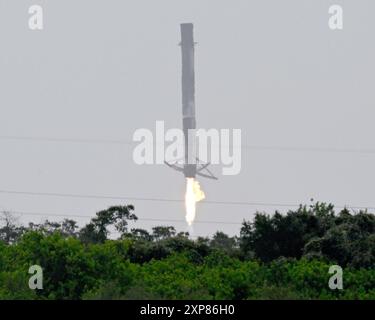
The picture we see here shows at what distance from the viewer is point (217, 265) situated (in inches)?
4852

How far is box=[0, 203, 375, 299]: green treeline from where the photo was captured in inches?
3999

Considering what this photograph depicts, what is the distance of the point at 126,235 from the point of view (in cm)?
17025

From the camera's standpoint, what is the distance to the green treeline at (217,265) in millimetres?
101562

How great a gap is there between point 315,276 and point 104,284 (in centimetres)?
1482
